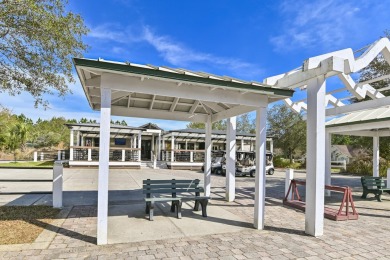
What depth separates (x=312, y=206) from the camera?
16.9 feet

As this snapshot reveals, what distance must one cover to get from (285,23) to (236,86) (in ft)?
21.5

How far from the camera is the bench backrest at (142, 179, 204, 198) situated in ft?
20.4

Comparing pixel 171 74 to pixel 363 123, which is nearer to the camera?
pixel 171 74

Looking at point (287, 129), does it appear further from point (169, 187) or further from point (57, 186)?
point (57, 186)

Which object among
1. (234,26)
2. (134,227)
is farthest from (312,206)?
(234,26)

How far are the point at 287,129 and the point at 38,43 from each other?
3095 centimetres

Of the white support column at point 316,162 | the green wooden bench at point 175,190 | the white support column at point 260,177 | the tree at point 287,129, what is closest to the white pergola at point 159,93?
the white support column at point 260,177

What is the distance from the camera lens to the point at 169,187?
653cm

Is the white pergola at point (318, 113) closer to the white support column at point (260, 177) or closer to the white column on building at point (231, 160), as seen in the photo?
the white support column at point (260, 177)

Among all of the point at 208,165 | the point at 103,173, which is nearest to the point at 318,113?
the point at 208,165

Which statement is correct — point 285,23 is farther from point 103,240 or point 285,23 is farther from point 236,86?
point 103,240

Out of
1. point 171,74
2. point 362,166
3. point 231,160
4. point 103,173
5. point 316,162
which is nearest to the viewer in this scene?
point 103,173

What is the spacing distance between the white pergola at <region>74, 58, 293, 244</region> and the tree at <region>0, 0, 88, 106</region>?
107 cm

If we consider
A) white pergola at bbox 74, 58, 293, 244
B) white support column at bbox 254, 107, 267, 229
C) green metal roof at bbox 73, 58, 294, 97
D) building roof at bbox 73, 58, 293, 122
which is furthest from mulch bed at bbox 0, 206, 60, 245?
white support column at bbox 254, 107, 267, 229
